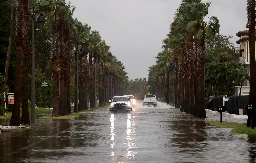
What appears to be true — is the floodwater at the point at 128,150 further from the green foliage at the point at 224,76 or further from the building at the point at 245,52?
the building at the point at 245,52

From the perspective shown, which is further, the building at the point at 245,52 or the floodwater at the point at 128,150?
the building at the point at 245,52

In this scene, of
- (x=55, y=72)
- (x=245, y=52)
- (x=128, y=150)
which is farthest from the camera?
(x=245, y=52)

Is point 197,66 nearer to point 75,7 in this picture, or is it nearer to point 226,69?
point 75,7

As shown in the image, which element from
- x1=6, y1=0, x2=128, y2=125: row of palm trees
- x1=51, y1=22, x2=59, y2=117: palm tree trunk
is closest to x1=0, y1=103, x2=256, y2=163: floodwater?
x1=6, y1=0, x2=128, y2=125: row of palm trees

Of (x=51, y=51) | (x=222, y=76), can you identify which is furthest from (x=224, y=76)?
(x=51, y=51)

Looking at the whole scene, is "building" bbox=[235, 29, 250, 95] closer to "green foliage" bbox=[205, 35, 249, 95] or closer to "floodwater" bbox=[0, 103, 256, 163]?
"green foliage" bbox=[205, 35, 249, 95]

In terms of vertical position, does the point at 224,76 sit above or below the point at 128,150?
above

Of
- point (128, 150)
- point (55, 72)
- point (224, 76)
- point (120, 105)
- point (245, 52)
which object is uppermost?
point (245, 52)

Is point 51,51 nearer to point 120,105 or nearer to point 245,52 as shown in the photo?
point 120,105

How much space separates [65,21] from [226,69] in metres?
35.9

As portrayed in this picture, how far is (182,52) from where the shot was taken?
257 feet

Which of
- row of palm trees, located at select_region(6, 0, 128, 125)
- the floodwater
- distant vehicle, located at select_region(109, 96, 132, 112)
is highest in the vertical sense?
row of palm trees, located at select_region(6, 0, 128, 125)

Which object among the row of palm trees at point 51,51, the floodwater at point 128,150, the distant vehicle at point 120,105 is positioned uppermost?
the row of palm trees at point 51,51

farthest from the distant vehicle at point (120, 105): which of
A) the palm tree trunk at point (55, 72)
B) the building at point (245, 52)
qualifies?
the building at point (245, 52)
